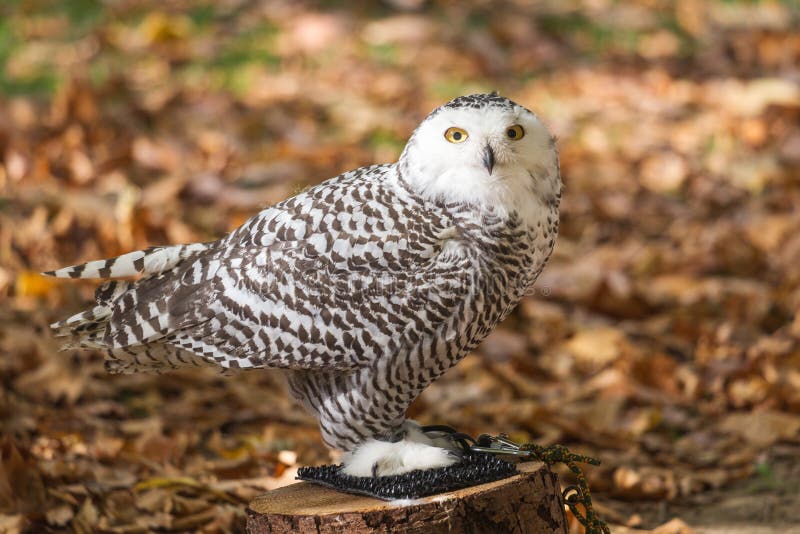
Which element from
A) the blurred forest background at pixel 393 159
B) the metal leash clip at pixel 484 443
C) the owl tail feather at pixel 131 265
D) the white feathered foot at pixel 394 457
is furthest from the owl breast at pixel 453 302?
the blurred forest background at pixel 393 159

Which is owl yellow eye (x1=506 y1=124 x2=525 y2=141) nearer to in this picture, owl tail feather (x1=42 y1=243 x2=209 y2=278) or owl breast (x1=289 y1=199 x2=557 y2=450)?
owl breast (x1=289 y1=199 x2=557 y2=450)

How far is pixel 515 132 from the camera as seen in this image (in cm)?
312

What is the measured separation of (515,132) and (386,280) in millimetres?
583

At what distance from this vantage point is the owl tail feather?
11.3 ft

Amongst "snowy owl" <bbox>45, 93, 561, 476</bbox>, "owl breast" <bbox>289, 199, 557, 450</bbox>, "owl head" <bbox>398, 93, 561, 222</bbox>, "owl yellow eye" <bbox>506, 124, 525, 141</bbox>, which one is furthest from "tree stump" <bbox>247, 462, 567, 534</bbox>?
"owl yellow eye" <bbox>506, 124, 525, 141</bbox>

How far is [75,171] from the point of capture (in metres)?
7.38

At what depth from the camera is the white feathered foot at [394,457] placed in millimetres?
3217

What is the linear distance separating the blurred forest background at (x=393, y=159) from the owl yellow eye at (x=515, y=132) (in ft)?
3.27

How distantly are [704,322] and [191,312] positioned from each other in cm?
419

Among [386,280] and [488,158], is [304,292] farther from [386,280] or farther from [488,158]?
[488,158]

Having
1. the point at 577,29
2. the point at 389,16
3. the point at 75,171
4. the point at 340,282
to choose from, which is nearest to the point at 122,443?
the point at 340,282

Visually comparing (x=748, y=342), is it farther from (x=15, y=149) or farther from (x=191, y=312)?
(x=15, y=149)

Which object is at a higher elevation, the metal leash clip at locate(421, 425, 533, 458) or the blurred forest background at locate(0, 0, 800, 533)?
the blurred forest background at locate(0, 0, 800, 533)

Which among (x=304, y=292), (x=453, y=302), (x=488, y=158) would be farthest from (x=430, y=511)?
(x=488, y=158)
